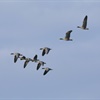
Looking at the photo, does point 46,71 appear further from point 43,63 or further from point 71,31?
point 71,31

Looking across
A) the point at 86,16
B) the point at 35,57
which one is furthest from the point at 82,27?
the point at 35,57

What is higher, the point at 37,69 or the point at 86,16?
the point at 86,16

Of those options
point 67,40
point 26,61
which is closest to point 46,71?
point 26,61

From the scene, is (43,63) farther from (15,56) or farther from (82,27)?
(82,27)

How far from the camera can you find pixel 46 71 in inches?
4171

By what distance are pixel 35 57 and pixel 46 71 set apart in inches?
217

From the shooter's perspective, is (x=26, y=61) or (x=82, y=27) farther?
(x=26, y=61)

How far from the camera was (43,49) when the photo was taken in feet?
320

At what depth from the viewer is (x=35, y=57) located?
101m

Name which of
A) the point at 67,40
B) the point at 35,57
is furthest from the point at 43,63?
the point at 67,40

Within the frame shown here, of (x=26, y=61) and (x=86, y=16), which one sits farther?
(x=26, y=61)

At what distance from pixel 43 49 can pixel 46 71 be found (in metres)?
8.98

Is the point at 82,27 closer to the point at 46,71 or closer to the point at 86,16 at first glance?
the point at 86,16

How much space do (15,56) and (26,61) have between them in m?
2.55
